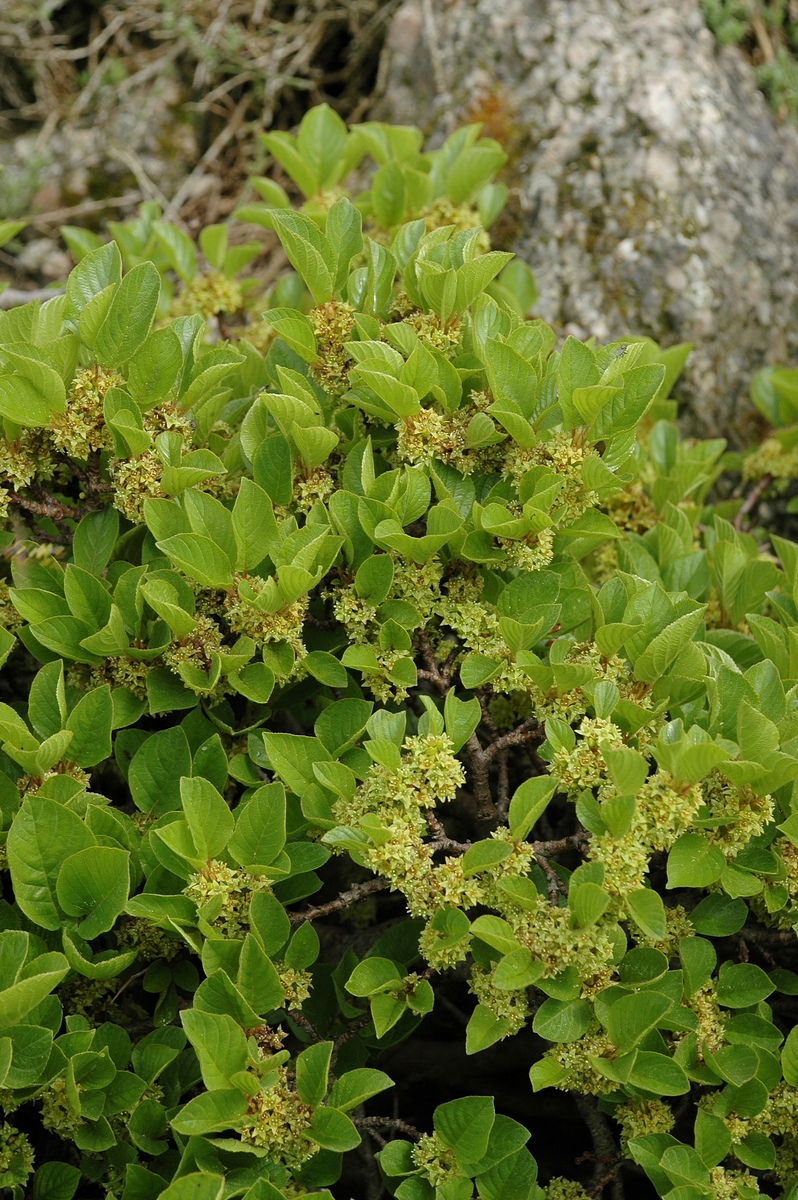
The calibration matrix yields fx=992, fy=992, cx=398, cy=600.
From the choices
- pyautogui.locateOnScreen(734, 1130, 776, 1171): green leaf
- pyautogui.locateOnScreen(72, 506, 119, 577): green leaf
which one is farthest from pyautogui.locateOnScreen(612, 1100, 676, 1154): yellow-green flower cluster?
pyautogui.locateOnScreen(72, 506, 119, 577): green leaf

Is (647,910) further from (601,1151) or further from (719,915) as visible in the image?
(601,1151)

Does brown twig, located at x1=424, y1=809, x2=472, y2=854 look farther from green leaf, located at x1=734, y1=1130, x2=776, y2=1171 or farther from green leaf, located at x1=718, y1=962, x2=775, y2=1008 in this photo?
green leaf, located at x1=734, y1=1130, x2=776, y2=1171

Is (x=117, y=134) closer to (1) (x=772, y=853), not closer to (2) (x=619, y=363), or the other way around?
(2) (x=619, y=363)

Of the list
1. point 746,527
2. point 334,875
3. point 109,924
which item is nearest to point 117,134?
point 746,527

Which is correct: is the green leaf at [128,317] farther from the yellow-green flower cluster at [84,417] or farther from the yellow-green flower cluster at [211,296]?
the yellow-green flower cluster at [211,296]

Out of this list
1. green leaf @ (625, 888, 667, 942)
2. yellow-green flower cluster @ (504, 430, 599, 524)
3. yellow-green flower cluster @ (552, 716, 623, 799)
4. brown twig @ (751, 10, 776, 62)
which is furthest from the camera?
brown twig @ (751, 10, 776, 62)

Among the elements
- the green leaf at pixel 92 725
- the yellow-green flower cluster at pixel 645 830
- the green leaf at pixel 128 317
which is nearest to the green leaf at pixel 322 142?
the green leaf at pixel 128 317

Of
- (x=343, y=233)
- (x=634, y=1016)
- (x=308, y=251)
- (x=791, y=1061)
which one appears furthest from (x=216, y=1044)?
(x=343, y=233)
